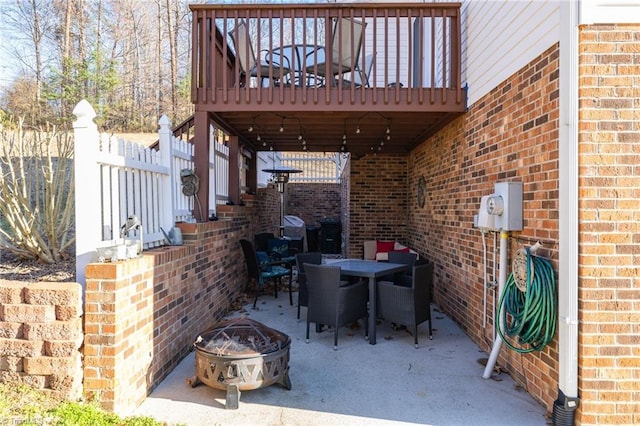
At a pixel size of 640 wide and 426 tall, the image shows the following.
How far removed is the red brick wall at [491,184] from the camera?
2.90m

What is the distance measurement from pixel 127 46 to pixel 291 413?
17.5m

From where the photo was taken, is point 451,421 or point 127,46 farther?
point 127,46

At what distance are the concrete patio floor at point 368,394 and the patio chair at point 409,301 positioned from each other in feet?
0.91

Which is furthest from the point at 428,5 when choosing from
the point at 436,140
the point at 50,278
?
the point at 50,278

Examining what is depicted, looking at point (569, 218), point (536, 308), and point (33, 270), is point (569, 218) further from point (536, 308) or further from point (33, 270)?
point (33, 270)

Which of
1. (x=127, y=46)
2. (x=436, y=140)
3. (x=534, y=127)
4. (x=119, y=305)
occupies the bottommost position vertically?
(x=119, y=305)

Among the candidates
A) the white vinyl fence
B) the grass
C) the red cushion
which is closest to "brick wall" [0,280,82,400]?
the grass

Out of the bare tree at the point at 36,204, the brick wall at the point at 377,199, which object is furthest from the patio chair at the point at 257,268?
the brick wall at the point at 377,199

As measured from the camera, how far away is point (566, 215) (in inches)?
102

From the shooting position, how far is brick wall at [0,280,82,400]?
2.61 metres

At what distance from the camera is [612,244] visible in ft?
8.37

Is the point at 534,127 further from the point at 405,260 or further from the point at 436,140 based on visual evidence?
the point at 436,140

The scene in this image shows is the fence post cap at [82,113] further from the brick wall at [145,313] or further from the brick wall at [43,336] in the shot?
the brick wall at [43,336]

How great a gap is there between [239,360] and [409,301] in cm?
209
